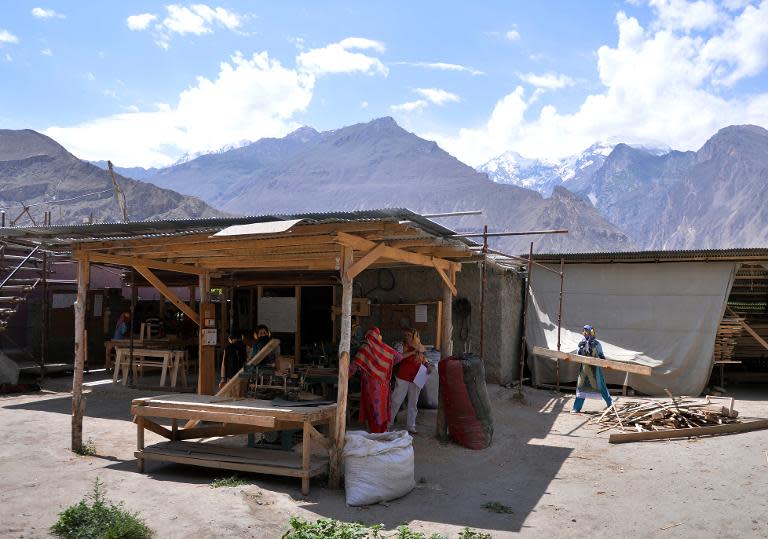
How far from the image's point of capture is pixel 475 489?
20.9 feet

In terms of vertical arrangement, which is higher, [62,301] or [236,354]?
[62,301]

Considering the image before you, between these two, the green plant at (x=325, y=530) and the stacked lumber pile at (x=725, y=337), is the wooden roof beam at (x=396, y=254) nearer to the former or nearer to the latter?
the green plant at (x=325, y=530)

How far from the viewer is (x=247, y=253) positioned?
7992 millimetres

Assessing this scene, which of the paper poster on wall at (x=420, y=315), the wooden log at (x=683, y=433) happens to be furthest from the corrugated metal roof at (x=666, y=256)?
the wooden log at (x=683, y=433)

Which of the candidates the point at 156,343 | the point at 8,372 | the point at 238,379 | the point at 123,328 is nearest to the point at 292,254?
the point at 238,379

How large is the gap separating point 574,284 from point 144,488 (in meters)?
9.88

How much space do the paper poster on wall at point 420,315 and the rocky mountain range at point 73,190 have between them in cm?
4449

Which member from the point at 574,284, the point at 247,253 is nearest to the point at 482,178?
the point at 574,284

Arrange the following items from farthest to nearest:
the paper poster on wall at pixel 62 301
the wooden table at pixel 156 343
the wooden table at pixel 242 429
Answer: the paper poster on wall at pixel 62 301 < the wooden table at pixel 156 343 < the wooden table at pixel 242 429

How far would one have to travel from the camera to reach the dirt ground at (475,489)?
201 inches

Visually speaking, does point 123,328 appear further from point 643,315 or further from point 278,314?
point 643,315

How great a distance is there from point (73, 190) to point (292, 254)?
5533 centimetres

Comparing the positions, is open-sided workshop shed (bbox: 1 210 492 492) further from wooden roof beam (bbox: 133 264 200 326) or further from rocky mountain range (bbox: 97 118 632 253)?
rocky mountain range (bbox: 97 118 632 253)

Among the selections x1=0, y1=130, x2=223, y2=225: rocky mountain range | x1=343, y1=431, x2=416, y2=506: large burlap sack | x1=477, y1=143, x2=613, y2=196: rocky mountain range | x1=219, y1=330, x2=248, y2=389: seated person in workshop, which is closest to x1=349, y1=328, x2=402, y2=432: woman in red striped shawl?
x1=343, y1=431, x2=416, y2=506: large burlap sack
